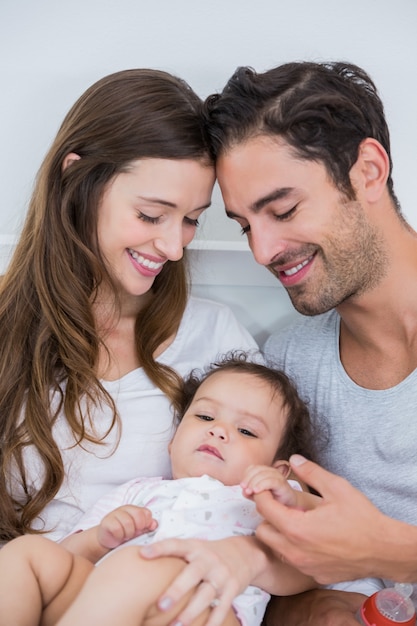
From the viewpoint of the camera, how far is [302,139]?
168 centimetres

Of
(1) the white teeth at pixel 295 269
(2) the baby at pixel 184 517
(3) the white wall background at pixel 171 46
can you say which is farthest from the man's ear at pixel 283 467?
(3) the white wall background at pixel 171 46

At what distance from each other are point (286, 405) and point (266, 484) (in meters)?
0.41

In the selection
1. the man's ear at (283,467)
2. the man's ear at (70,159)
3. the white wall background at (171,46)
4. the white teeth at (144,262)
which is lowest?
the man's ear at (283,467)

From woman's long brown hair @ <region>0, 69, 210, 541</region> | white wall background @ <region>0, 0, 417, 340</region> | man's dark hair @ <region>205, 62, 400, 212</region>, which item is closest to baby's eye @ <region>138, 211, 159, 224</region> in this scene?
woman's long brown hair @ <region>0, 69, 210, 541</region>

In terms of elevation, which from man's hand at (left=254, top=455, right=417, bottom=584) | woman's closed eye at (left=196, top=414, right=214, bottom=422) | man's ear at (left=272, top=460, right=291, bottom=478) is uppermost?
woman's closed eye at (left=196, top=414, right=214, bottom=422)

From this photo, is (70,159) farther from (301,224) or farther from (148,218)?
(301,224)

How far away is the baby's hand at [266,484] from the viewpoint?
141 cm

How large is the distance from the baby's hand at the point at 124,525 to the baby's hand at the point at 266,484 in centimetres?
21

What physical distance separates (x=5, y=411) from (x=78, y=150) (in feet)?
2.09

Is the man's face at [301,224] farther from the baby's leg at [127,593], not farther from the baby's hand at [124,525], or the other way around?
the baby's leg at [127,593]

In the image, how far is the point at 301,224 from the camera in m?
1.71

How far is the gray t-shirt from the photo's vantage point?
1775mm

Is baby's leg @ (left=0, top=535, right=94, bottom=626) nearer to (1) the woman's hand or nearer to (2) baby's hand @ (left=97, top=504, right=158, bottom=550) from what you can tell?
(2) baby's hand @ (left=97, top=504, right=158, bottom=550)

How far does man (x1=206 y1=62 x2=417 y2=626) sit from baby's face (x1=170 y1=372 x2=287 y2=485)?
9.1 inches
